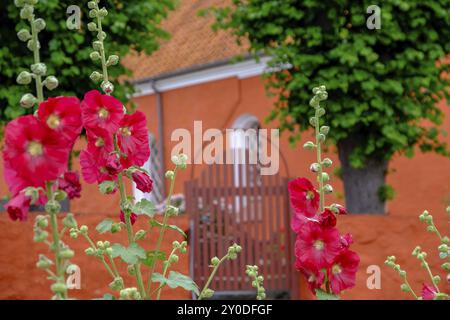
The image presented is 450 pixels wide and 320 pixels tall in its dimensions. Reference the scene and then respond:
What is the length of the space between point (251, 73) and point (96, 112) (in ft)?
40.0

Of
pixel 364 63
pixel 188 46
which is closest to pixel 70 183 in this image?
pixel 364 63

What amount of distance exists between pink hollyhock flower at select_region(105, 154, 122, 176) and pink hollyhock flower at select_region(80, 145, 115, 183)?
0.01 m

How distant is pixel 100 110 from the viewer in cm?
168

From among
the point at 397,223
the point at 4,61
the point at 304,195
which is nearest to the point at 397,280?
the point at 397,223

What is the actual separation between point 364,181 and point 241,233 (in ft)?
4.95

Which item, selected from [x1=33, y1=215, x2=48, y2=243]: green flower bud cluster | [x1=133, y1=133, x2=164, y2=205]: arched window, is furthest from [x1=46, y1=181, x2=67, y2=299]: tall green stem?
[x1=133, y1=133, x2=164, y2=205]: arched window

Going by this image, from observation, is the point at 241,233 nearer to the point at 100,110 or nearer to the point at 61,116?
the point at 100,110

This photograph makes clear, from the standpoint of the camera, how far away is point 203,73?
14.9m

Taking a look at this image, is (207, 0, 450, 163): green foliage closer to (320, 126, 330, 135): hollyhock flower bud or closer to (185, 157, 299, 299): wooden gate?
(185, 157, 299, 299): wooden gate

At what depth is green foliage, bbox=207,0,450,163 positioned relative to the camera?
7.67 meters

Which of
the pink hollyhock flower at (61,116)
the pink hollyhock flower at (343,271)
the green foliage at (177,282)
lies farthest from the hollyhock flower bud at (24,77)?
the pink hollyhock flower at (343,271)

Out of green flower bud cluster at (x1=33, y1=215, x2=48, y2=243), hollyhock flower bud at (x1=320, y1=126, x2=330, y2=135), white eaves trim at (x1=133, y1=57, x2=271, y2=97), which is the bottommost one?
green flower bud cluster at (x1=33, y1=215, x2=48, y2=243)

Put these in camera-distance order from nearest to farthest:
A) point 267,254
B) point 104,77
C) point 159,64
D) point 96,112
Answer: point 96,112 < point 104,77 < point 267,254 < point 159,64

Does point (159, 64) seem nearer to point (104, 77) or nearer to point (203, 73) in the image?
point (203, 73)
